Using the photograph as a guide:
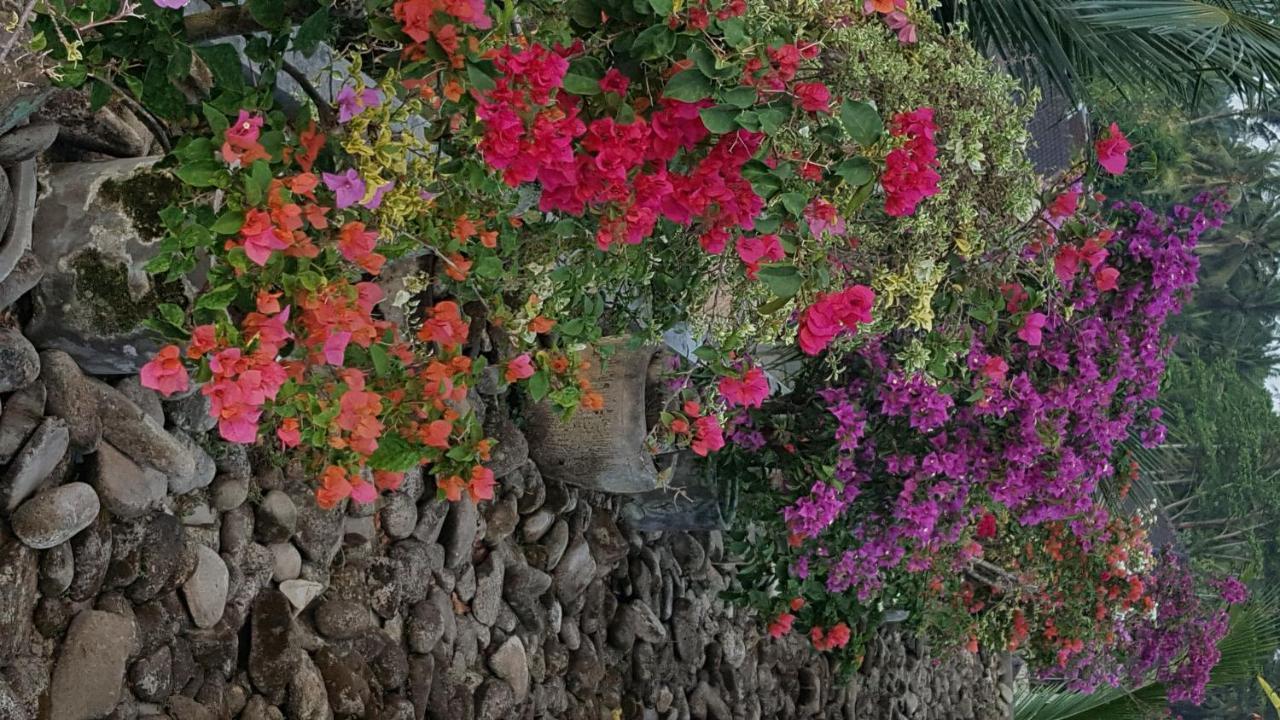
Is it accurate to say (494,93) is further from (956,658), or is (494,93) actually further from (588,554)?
(956,658)

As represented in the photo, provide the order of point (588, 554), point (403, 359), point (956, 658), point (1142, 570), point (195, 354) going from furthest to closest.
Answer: point (956, 658), point (1142, 570), point (588, 554), point (403, 359), point (195, 354)


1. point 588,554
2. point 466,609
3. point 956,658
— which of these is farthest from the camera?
point 956,658

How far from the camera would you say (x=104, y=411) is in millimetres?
2262

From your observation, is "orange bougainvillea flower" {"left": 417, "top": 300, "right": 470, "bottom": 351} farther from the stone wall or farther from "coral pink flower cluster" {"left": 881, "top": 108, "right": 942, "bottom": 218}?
"coral pink flower cluster" {"left": 881, "top": 108, "right": 942, "bottom": 218}

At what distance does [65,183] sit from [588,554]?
7.23ft

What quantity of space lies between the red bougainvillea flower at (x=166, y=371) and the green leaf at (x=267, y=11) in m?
0.53

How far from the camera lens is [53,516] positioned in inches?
82.1

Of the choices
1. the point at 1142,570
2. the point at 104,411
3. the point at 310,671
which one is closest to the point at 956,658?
the point at 1142,570

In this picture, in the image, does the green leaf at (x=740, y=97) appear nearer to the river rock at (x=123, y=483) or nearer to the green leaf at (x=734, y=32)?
the green leaf at (x=734, y=32)

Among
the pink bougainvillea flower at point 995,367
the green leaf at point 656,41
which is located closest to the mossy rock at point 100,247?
the green leaf at point 656,41

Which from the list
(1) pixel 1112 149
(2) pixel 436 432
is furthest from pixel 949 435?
(2) pixel 436 432

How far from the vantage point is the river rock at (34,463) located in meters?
2.05

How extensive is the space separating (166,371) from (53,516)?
0.57 meters

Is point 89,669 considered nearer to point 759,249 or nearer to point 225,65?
point 225,65
